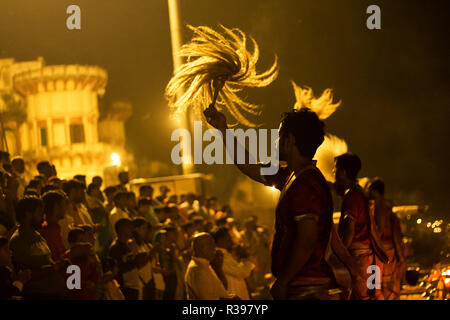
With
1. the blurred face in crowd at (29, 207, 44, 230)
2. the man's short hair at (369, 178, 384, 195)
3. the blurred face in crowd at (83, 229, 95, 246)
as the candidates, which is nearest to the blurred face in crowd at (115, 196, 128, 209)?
the blurred face in crowd at (83, 229, 95, 246)

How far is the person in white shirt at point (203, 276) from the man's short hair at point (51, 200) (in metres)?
1.41

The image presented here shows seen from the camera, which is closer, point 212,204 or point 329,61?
point 212,204

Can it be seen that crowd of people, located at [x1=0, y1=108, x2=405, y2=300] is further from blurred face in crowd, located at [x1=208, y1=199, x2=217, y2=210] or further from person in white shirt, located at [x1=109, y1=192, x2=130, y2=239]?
blurred face in crowd, located at [x1=208, y1=199, x2=217, y2=210]

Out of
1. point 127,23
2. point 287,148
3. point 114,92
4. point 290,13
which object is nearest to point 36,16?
point 127,23

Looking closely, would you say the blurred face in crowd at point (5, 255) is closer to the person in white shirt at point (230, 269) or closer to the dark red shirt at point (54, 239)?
the dark red shirt at point (54, 239)

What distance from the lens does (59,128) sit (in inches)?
1150

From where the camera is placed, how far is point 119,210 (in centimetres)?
879

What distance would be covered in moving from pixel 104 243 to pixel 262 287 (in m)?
4.14

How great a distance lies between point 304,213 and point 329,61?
17.8 metres

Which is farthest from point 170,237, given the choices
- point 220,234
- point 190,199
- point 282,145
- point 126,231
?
point 282,145

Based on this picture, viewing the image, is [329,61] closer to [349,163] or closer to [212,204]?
[212,204]

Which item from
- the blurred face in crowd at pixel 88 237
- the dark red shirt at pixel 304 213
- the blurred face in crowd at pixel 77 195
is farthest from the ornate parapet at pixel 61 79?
the dark red shirt at pixel 304 213

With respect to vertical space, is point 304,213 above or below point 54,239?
above

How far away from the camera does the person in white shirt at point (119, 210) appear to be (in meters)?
8.70
